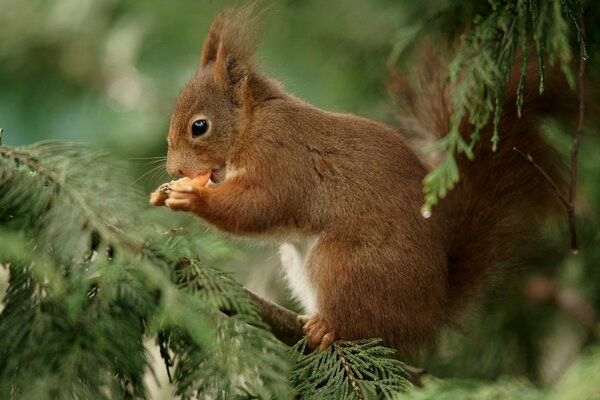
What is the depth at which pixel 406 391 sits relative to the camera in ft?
4.61

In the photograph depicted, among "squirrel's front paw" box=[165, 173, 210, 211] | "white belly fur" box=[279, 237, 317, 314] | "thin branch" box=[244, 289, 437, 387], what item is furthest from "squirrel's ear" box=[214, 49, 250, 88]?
"thin branch" box=[244, 289, 437, 387]

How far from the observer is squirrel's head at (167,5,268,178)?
2.21 m

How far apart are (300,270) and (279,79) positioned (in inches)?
28.4

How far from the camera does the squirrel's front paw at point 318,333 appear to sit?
186 centimetres

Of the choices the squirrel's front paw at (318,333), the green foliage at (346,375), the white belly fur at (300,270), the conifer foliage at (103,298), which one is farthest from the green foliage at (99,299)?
the white belly fur at (300,270)

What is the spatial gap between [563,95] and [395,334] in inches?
29.4

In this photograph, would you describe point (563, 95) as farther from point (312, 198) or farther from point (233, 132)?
point (233, 132)

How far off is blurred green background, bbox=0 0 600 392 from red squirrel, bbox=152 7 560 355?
16cm

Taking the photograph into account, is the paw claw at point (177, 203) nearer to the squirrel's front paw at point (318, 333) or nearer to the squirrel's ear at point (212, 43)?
the squirrel's front paw at point (318, 333)

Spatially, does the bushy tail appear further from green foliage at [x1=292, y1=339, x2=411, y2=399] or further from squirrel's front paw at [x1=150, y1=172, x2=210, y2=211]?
squirrel's front paw at [x1=150, y1=172, x2=210, y2=211]

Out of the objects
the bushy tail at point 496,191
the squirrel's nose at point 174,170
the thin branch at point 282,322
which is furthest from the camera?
the squirrel's nose at point 174,170

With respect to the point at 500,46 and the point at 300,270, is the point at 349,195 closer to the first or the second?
the point at 300,270

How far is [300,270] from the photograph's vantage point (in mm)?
2133

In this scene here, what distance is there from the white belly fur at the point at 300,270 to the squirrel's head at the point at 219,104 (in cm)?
31
